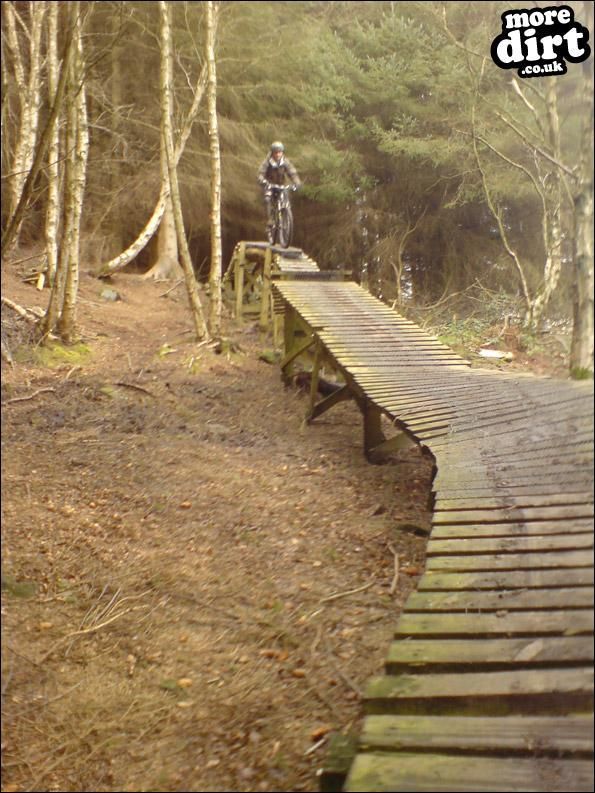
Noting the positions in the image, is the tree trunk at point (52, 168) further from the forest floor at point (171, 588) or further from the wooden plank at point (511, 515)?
the wooden plank at point (511, 515)

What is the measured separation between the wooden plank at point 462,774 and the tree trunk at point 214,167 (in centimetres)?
331

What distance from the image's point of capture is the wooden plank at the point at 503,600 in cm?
151

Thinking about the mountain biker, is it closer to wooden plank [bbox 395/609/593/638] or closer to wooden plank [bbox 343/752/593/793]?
wooden plank [bbox 395/609/593/638]

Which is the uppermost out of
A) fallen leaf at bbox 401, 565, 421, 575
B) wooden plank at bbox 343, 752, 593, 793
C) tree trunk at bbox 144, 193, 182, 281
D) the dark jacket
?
the dark jacket

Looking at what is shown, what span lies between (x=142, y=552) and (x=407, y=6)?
2.49 m

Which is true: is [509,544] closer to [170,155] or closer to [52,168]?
[52,168]

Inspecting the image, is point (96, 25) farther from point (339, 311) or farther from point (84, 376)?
point (339, 311)

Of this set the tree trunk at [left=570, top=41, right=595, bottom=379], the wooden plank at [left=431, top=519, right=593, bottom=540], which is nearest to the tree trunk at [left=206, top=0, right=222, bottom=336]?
the tree trunk at [left=570, top=41, right=595, bottom=379]

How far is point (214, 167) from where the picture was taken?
5191mm

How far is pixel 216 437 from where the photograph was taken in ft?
12.6

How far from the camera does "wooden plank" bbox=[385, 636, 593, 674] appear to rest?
56.9 inches

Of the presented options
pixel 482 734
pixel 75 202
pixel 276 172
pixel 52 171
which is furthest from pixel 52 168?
pixel 482 734

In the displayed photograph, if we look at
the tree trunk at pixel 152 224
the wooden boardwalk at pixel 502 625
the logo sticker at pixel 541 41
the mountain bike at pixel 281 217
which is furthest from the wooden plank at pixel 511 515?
the tree trunk at pixel 152 224

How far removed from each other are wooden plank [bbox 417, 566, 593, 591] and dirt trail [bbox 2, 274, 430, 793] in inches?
15.4
